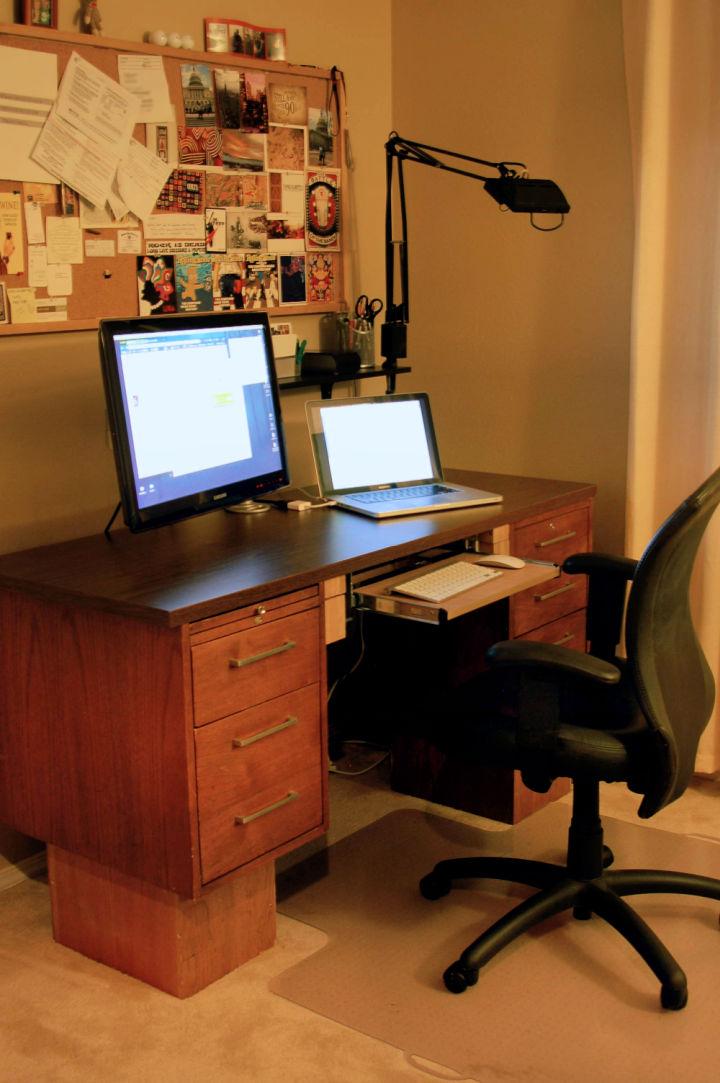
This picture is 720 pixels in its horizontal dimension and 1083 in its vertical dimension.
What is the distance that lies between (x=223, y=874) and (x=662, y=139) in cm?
198

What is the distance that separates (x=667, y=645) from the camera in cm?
212

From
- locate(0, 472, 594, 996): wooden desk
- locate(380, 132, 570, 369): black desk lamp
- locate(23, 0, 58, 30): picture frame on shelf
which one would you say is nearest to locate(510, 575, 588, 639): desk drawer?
locate(0, 472, 594, 996): wooden desk

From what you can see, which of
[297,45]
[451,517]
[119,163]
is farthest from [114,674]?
[297,45]

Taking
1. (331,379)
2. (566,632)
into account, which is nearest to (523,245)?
(331,379)

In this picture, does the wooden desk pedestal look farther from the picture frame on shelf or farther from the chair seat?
the picture frame on shelf

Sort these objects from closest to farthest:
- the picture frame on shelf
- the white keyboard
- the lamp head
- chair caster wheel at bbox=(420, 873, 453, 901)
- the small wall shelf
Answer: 1. the white keyboard
2. the picture frame on shelf
3. chair caster wheel at bbox=(420, 873, 453, 901)
4. the lamp head
5. the small wall shelf

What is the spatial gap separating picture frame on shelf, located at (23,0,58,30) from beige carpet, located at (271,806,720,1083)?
1854 mm

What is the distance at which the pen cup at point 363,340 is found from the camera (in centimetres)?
327

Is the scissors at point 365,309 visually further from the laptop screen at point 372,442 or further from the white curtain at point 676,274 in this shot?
the white curtain at point 676,274

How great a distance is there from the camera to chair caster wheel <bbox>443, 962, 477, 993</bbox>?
2.18 meters

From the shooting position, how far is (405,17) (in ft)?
11.0

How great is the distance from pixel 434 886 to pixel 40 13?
6.37ft

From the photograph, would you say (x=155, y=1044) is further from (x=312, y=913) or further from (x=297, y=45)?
(x=297, y=45)

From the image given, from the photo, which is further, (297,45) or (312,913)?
(297,45)
